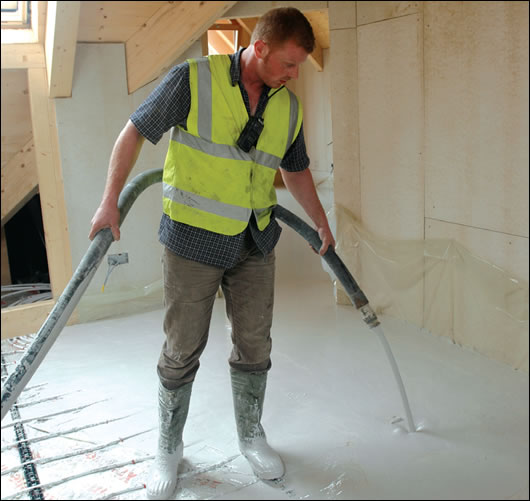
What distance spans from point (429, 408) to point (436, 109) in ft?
2.48

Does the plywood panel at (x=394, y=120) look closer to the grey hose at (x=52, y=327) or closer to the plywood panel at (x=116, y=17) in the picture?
the plywood panel at (x=116, y=17)

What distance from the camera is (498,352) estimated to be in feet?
3.28

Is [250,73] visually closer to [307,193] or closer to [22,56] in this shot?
[307,193]

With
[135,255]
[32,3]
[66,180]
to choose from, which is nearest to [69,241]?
[66,180]

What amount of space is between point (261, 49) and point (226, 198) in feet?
1.06

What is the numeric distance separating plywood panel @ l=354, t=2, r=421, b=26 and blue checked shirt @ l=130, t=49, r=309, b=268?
10.2 inches

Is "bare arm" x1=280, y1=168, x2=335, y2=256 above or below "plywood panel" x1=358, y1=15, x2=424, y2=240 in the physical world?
below

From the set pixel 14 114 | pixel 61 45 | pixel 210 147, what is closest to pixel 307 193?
pixel 210 147

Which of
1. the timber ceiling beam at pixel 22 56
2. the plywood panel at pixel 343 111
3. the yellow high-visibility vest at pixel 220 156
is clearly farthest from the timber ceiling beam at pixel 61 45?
the plywood panel at pixel 343 111

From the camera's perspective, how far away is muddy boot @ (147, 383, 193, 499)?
1.42m

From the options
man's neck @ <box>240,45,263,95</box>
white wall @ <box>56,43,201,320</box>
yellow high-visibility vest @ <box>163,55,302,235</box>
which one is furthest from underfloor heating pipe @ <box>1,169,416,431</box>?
white wall @ <box>56,43,201,320</box>

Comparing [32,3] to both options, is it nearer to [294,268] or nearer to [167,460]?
[167,460]

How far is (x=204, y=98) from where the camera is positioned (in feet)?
4.06

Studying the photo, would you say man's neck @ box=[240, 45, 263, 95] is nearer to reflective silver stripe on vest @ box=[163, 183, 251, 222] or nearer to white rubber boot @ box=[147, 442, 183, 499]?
reflective silver stripe on vest @ box=[163, 183, 251, 222]
